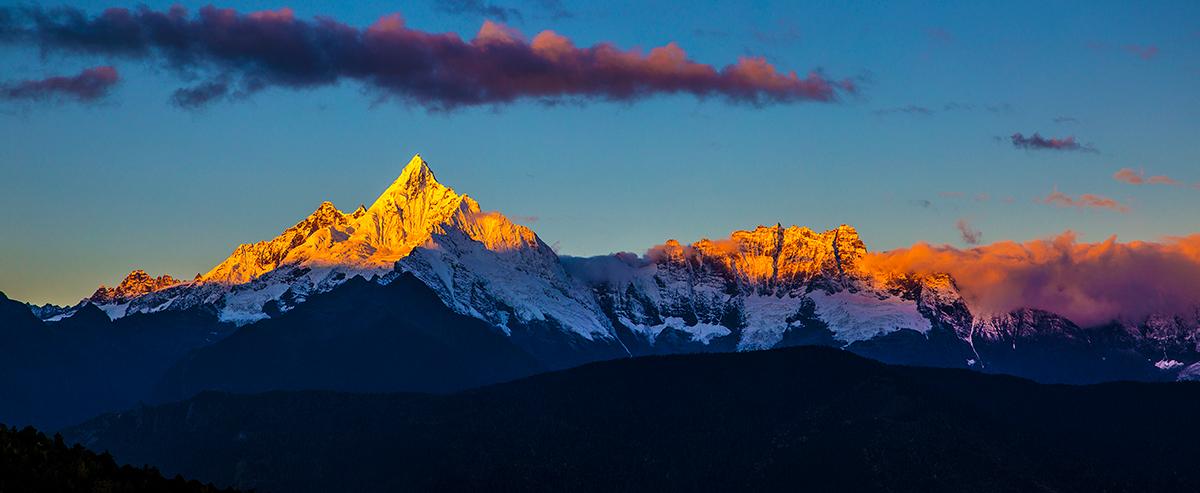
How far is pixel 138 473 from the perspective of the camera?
166750 millimetres

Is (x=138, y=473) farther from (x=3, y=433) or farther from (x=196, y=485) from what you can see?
(x=3, y=433)

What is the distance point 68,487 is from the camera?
A: 16000cm

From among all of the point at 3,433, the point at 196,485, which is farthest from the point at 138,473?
the point at 3,433

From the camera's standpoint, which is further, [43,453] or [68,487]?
[43,453]

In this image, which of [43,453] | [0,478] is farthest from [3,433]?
[0,478]

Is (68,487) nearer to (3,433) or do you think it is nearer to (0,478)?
(0,478)

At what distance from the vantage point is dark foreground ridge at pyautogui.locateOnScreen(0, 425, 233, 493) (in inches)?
6240

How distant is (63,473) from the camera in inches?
6447

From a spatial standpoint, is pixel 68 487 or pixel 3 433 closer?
pixel 68 487

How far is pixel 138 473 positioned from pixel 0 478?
41.4 ft

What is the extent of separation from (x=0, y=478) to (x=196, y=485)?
17.0m

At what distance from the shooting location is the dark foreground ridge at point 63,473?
158 meters

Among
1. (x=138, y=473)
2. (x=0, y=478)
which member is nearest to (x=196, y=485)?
(x=138, y=473)
